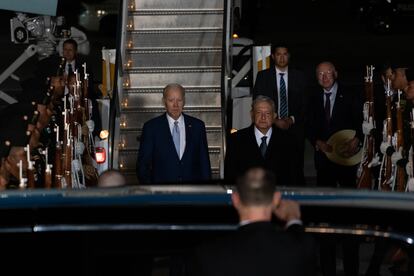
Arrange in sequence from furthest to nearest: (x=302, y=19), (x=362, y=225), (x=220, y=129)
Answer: (x=302, y=19) → (x=220, y=129) → (x=362, y=225)

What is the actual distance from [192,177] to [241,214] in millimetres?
7368

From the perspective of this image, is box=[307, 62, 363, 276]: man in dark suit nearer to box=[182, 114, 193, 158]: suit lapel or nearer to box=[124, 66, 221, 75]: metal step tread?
box=[182, 114, 193, 158]: suit lapel

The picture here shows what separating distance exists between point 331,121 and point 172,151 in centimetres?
250

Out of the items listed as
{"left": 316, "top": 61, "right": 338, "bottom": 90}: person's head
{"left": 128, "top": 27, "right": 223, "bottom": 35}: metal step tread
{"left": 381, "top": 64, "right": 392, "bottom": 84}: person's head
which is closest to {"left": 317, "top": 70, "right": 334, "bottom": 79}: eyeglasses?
{"left": 316, "top": 61, "right": 338, "bottom": 90}: person's head

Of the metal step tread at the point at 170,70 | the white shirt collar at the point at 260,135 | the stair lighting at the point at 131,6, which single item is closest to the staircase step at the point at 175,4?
the stair lighting at the point at 131,6

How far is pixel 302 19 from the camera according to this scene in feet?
146

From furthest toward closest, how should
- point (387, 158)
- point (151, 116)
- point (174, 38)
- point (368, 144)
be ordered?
point (174, 38)
point (151, 116)
point (368, 144)
point (387, 158)

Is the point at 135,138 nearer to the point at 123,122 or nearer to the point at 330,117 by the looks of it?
the point at 123,122

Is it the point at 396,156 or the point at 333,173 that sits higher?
the point at 396,156

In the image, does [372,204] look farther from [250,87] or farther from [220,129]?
[250,87]

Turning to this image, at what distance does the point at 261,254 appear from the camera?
17.1 feet

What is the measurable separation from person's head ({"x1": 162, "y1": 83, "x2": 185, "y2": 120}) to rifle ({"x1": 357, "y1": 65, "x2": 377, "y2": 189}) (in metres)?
2.14

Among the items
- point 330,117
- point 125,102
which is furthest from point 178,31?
point 330,117

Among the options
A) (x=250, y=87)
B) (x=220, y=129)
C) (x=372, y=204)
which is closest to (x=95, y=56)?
(x=250, y=87)
